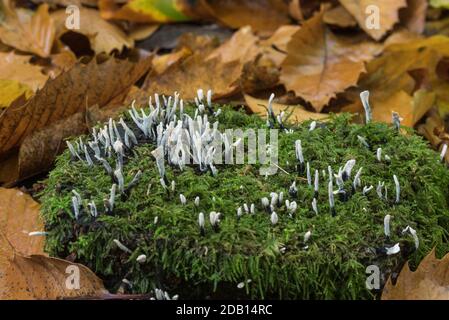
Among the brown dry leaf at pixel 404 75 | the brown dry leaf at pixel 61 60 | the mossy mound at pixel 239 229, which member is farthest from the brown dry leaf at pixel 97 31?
the mossy mound at pixel 239 229

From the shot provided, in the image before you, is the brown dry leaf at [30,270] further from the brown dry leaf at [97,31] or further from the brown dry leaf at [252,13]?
the brown dry leaf at [252,13]

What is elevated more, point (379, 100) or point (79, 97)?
point (79, 97)

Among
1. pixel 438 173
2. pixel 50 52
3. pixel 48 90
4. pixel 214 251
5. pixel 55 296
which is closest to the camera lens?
pixel 214 251

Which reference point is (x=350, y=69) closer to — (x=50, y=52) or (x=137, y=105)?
(x=137, y=105)

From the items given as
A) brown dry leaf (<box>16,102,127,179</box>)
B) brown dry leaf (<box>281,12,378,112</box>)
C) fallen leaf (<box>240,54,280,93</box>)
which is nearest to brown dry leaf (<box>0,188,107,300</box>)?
brown dry leaf (<box>16,102,127,179</box>)

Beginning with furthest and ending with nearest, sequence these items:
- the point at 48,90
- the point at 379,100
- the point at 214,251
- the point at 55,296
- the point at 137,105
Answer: the point at 379,100
the point at 137,105
the point at 48,90
the point at 55,296
the point at 214,251

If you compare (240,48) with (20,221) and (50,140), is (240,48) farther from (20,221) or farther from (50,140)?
(20,221)
